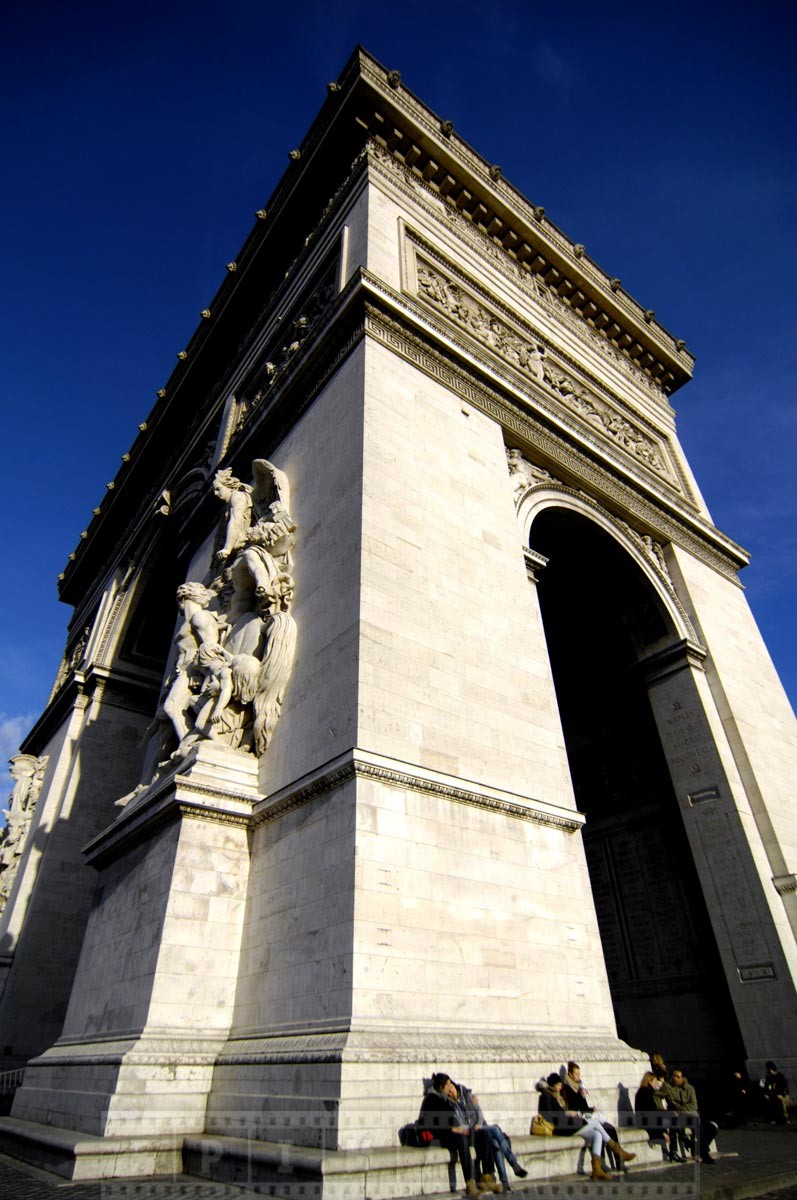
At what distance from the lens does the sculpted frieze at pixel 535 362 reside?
13344 mm

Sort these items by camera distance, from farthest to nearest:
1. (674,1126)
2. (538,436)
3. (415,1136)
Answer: (538,436) → (674,1126) → (415,1136)

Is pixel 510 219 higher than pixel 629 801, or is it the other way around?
pixel 510 219

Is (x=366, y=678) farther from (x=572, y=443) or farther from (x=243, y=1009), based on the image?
(x=572, y=443)

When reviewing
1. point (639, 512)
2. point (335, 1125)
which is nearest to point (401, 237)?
point (639, 512)

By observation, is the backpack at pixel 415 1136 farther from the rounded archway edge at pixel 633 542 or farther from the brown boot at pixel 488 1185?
the rounded archway edge at pixel 633 542

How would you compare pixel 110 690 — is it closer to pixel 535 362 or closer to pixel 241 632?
pixel 241 632

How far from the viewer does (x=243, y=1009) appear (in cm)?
684

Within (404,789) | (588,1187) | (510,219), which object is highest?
(510,219)

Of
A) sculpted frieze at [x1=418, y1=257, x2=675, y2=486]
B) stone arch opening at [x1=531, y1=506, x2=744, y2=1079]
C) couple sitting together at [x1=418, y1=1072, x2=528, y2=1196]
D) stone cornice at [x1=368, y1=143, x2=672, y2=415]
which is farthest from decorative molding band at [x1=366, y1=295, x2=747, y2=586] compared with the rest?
couple sitting together at [x1=418, y1=1072, x2=528, y2=1196]

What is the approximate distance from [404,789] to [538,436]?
25.9 feet

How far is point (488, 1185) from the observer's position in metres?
4.84

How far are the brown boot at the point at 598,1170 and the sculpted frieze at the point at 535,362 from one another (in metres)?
11.6

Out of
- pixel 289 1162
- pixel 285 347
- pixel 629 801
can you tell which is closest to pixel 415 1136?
pixel 289 1162

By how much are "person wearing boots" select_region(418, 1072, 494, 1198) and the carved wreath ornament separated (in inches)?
162
